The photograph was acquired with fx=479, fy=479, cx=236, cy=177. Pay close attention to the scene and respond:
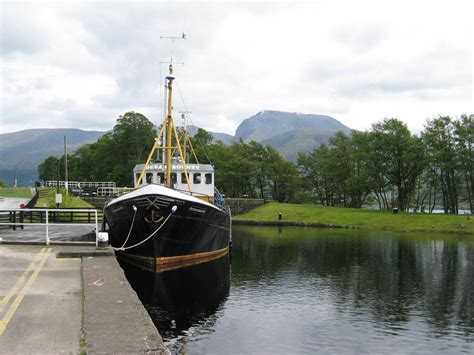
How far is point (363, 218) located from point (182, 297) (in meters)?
43.5

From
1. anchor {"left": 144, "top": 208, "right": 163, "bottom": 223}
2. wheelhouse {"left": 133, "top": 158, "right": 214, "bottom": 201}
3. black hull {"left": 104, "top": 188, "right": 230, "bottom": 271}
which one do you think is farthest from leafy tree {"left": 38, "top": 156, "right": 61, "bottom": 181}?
anchor {"left": 144, "top": 208, "right": 163, "bottom": 223}

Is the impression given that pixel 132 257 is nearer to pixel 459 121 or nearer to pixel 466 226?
pixel 466 226

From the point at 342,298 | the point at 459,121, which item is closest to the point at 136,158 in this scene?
the point at 459,121

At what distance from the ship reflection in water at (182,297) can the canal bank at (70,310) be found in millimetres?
2274

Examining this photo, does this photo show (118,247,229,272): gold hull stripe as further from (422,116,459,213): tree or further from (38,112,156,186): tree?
(38,112,156,186): tree

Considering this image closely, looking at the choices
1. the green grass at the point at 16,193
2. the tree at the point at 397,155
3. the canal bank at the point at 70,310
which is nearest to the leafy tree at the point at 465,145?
the tree at the point at 397,155

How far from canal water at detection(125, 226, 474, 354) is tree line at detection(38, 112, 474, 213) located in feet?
116

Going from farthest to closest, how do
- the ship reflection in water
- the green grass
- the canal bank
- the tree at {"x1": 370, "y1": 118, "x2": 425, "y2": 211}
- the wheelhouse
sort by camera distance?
the tree at {"x1": 370, "y1": 118, "x2": 425, "y2": 211}, the green grass, the wheelhouse, the ship reflection in water, the canal bank

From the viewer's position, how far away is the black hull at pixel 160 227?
66.8ft

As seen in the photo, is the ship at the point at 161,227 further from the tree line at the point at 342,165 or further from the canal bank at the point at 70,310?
the tree line at the point at 342,165

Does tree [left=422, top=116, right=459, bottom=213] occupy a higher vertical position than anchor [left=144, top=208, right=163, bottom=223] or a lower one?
higher

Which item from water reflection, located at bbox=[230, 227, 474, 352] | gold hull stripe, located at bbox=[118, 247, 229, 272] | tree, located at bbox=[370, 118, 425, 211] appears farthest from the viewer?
tree, located at bbox=[370, 118, 425, 211]

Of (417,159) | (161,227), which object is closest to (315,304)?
(161,227)

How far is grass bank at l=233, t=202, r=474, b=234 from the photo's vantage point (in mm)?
50219
